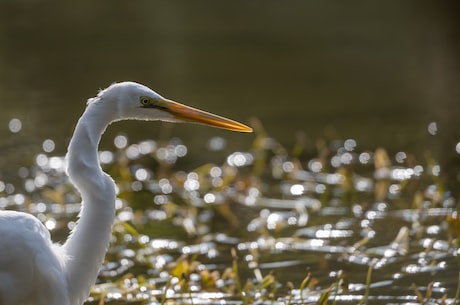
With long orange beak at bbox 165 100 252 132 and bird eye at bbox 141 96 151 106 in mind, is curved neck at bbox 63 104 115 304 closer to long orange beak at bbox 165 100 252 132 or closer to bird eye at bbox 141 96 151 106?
bird eye at bbox 141 96 151 106

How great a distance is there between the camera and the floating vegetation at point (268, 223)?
505cm

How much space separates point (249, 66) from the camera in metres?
11.0

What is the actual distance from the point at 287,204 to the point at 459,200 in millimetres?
998

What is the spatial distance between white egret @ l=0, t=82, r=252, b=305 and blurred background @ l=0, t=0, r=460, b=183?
362cm

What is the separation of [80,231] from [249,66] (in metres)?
7.36

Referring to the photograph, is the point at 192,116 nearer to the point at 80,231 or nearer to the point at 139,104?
the point at 139,104

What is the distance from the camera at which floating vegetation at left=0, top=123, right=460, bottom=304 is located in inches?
199

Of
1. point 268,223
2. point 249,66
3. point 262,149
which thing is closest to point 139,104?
point 268,223

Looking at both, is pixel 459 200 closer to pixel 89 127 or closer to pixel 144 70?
pixel 89 127

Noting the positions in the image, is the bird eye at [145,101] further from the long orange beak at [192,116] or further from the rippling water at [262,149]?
the rippling water at [262,149]

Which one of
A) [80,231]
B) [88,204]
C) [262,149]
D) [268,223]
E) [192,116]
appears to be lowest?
[268,223]

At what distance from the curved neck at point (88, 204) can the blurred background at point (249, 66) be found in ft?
12.0

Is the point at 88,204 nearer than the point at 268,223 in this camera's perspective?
Yes

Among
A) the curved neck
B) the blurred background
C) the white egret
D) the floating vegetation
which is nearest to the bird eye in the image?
the white egret
